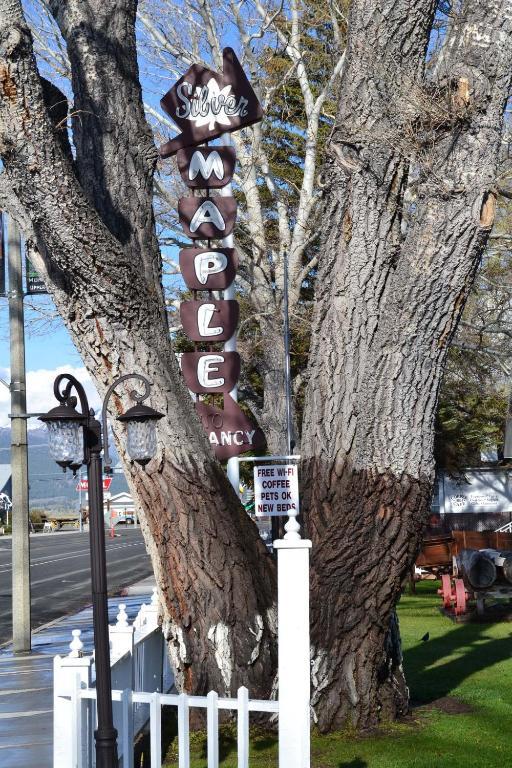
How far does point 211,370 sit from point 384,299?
741 centimetres

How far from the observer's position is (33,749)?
8648 mm

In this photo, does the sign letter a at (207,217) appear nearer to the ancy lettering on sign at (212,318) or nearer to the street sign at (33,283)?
the ancy lettering on sign at (212,318)

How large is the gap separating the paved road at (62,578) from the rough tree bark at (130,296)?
9.45 metres

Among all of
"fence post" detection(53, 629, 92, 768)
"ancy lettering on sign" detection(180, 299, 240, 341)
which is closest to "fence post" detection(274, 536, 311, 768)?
"fence post" detection(53, 629, 92, 768)

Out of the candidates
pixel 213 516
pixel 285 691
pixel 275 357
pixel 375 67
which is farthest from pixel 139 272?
pixel 275 357

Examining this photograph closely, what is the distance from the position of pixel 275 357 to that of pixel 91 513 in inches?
658

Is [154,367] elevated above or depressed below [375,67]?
below

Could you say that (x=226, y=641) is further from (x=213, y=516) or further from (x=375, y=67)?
(x=375, y=67)

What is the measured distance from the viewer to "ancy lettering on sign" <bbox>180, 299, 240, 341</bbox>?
15648 mm

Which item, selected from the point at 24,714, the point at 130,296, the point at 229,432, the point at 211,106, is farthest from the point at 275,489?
the point at 130,296

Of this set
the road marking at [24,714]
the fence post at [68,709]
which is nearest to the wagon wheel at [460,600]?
the road marking at [24,714]

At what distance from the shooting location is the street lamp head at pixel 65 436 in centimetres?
585

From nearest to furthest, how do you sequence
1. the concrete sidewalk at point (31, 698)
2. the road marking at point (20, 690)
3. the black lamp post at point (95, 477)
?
the black lamp post at point (95, 477) < the concrete sidewalk at point (31, 698) < the road marking at point (20, 690)

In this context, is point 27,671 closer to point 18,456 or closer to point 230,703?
point 18,456
